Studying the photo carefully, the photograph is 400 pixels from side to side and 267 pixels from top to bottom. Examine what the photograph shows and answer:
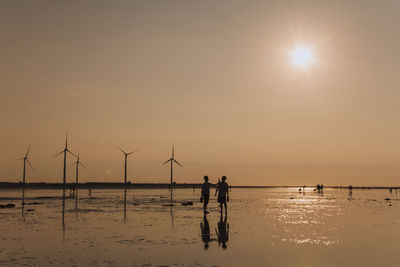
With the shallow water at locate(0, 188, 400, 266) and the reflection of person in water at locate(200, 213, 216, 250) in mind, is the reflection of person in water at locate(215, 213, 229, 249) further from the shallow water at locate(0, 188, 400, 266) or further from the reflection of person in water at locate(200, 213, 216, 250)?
the reflection of person in water at locate(200, 213, 216, 250)

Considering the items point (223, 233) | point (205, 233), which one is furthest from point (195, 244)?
point (223, 233)

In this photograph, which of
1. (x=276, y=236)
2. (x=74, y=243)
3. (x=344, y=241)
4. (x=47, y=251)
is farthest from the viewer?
(x=276, y=236)

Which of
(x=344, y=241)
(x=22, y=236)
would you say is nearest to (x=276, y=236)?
(x=344, y=241)

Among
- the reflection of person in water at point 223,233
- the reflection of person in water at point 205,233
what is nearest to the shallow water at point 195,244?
the reflection of person in water at point 223,233

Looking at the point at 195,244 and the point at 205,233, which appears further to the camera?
the point at 205,233

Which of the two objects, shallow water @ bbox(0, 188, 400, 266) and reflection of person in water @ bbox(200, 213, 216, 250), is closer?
shallow water @ bbox(0, 188, 400, 266)

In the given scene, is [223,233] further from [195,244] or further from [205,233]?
[195,244]

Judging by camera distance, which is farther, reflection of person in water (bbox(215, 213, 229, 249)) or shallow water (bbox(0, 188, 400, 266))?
reflection of person in water (bbox(215, 213, 229, 249))

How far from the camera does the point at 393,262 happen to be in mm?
12883

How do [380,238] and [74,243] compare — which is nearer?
[74,243]

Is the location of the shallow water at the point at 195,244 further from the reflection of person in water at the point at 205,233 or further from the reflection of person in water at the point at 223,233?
the reflection of person in water at the point at 205,233

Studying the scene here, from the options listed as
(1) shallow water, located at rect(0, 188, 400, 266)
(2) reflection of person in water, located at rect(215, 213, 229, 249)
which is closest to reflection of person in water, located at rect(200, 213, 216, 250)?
(1) shallow water, located at rect(0, 188, 400, 266)

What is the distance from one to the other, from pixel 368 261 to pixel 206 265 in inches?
197

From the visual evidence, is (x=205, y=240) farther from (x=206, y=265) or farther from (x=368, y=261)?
(x=368, y=261)
